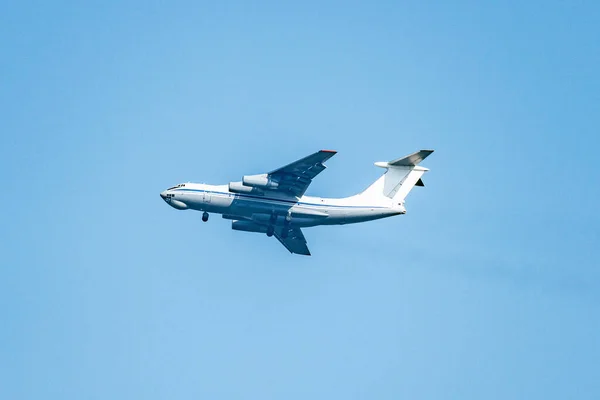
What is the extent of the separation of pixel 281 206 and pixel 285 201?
0.24m

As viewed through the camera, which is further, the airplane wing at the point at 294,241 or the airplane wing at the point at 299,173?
the airplane wing at the point at 294,241

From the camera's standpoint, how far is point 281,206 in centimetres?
3550

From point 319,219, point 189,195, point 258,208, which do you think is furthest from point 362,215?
point 189,195

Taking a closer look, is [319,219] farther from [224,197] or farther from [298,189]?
[224,197]

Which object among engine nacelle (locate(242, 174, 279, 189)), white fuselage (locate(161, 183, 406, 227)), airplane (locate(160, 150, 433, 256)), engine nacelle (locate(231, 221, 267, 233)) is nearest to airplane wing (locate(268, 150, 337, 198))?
airplane (locate(160, 150, 433, 256))

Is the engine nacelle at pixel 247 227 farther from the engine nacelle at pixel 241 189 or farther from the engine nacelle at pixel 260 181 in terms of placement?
the engine nacelle at pixel 260 181

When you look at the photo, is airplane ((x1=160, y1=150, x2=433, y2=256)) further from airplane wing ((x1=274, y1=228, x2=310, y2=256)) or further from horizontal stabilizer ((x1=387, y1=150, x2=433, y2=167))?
airplane wing ((x1=274, y1=228, x2=310, y2=256))

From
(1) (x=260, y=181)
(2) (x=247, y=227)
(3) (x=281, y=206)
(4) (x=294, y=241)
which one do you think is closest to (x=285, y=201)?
(3) (x=281, y=206)

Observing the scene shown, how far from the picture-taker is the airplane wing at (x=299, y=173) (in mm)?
33831

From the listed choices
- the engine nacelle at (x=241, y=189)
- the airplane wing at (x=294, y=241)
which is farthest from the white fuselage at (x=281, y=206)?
the airplane wing at (x=294, y=241)

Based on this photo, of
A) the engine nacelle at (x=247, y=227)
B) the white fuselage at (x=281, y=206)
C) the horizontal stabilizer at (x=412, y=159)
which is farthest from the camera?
the engine nacelle at (x=247, y=227)

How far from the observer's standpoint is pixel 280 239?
38.4 meters

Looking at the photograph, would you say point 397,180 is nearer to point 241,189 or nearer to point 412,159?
point 412,159

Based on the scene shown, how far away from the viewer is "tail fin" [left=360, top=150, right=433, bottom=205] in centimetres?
3625
